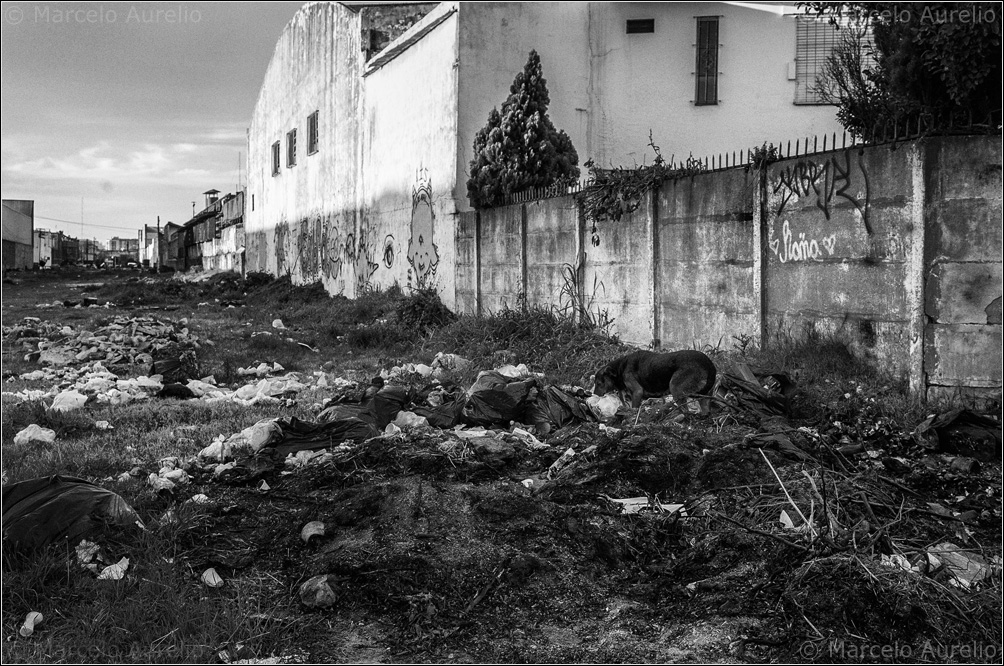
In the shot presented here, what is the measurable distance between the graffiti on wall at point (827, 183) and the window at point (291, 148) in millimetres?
18709

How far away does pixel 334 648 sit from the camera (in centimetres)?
296

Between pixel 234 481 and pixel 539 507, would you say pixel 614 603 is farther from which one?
pixel 234 481

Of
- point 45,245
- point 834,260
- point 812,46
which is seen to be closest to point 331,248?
point 812,46

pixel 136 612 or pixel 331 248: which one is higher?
pixel 331 248

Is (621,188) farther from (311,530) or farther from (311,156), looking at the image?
(311,156)

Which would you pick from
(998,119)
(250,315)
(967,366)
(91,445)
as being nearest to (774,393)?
(967,366)

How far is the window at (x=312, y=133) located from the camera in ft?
68.7

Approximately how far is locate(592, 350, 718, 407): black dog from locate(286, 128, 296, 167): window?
18256mm

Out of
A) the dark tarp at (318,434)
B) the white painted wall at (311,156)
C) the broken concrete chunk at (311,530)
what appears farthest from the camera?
the white painted wall at (311,156)

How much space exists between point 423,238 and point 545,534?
33.1ft

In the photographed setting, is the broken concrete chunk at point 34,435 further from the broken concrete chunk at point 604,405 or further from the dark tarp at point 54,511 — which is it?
the broken concrete chunk at point 604,405

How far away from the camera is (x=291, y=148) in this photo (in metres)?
23.4

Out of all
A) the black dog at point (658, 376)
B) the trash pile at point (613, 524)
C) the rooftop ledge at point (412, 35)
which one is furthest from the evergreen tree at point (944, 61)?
the rooftop ledge at point (412, 35)

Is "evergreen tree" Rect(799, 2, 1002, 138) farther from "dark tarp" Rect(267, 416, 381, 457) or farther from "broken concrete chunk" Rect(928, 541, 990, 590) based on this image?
"dark tarp" Rect(267, 416, 381, 457)
